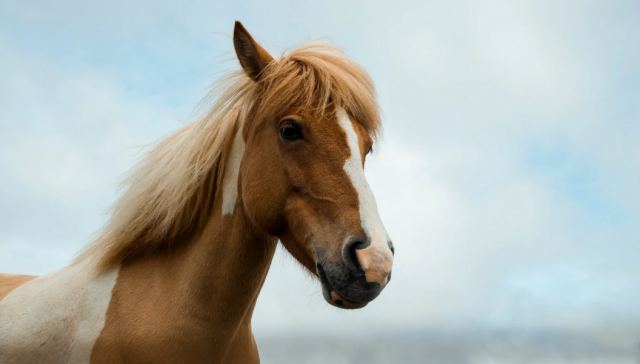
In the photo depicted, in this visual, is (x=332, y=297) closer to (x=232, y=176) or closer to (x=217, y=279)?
(x=217, y=279)

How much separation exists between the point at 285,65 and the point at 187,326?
187cm

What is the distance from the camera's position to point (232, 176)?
14.2 ft

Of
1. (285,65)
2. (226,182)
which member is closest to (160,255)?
(226,182)

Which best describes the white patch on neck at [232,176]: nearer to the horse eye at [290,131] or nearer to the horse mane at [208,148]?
the horse mane at [208,148]

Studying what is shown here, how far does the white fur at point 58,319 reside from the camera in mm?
4145

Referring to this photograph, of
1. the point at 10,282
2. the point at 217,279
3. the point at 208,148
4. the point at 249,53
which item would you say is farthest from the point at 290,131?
the point at 10,282

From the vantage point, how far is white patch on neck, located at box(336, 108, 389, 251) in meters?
3.40

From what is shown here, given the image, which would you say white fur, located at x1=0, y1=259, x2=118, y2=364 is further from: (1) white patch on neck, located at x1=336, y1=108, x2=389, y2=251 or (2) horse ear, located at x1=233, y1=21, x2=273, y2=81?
(1) white patch on neck, located at x1=336, y1=108, x2=389, y2=251

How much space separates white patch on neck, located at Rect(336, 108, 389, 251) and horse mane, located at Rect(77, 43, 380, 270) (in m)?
0.23

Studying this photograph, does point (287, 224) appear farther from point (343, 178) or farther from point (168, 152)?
point (168, 152)

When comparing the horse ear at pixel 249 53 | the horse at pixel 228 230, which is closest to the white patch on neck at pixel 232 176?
the horse at pixel 228 230

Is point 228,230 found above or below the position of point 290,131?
below

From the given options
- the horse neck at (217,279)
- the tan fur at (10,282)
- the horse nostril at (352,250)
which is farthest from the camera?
the tan fur at (10,282)

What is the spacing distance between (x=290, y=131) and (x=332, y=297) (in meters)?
1.09
